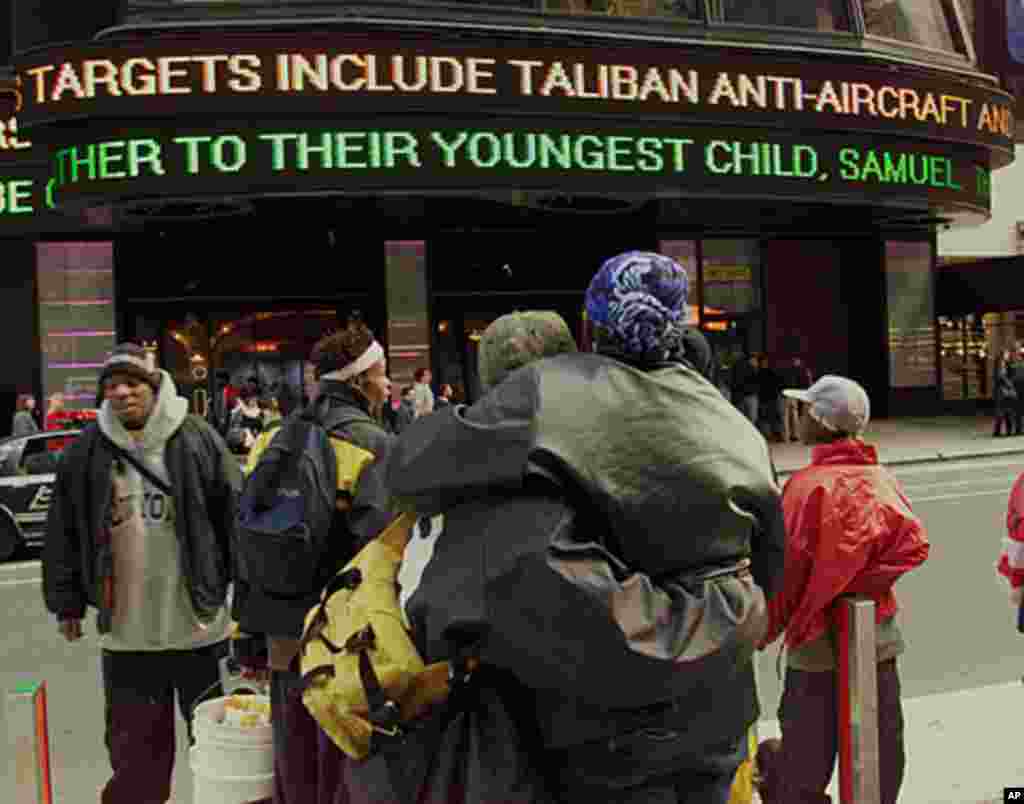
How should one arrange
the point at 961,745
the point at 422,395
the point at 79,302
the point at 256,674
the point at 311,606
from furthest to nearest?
1. the point at 79,302
2. the point at 422,395
3. the point at 961,745
4. the point at 256,674
5. the point at 311,606

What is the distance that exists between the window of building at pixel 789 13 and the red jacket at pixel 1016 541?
1887 cm

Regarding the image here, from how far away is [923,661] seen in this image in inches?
314

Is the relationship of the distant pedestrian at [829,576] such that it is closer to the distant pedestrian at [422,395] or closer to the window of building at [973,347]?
the distant pedestrian at [422,395]

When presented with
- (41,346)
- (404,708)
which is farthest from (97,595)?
(41,346)

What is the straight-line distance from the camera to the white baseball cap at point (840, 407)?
4.34 metres

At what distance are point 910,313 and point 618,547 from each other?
2896 centimetres

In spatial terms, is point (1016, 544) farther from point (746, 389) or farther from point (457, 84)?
point (746, 389)

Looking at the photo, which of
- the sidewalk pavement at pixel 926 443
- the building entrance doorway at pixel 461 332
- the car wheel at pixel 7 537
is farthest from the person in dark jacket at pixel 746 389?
the car wheel at pixel 7 537

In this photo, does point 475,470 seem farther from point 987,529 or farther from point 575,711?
point 987,529

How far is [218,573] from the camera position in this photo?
4.92m

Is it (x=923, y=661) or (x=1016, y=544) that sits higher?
(x=1016, y=544)

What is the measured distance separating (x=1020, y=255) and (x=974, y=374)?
3.21 m

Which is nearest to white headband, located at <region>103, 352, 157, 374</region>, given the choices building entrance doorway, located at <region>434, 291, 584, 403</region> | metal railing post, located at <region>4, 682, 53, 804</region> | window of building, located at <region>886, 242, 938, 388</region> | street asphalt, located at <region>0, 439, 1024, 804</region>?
street asphalt, located at <region>0, 439, 1024, 804</region>

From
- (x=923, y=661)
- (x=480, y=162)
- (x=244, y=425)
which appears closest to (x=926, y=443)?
(x=480, y=162)
